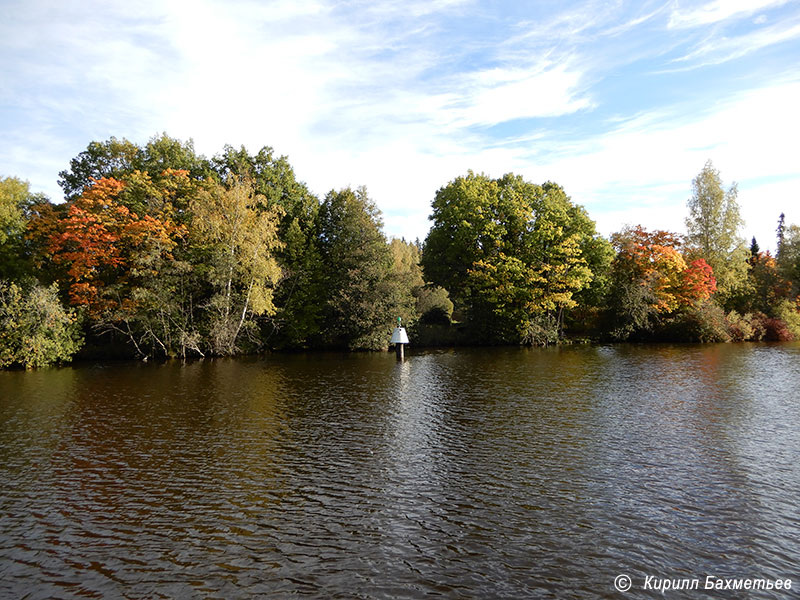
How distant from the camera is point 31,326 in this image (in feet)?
112

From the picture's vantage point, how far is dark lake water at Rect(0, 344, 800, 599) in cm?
825

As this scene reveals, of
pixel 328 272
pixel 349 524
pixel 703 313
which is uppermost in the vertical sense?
pixel 328 272

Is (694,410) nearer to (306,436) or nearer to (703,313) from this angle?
(306,436)

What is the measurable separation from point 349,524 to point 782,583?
7.52m

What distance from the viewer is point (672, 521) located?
9.91 m

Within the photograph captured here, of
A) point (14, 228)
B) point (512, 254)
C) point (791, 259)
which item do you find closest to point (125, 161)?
point (14, 228)

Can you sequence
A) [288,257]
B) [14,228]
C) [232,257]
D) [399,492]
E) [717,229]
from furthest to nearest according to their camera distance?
[717,229], [288,257], [14,228], [232,257], [399,492]

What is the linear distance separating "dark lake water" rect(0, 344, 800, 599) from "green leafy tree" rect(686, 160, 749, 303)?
37821 mm

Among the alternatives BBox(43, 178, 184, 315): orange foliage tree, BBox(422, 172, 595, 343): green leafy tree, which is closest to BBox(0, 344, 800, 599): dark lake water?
BBox(43, 178, 184, 315): orange foliage tree

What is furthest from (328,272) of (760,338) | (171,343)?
(760,338)

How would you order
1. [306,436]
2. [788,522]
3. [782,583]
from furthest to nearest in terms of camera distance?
[306,436] → [788,522] → [782,583]

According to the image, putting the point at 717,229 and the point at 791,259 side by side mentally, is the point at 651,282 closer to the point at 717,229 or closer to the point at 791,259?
the point at 717,229

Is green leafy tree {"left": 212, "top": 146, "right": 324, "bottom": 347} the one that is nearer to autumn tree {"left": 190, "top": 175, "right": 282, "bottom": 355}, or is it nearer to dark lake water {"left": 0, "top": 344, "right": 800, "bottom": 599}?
autumn tree {"left": 190, "top": 175, "right": 282, "bottom": 355}

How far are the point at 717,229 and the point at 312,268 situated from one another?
47297 mm
